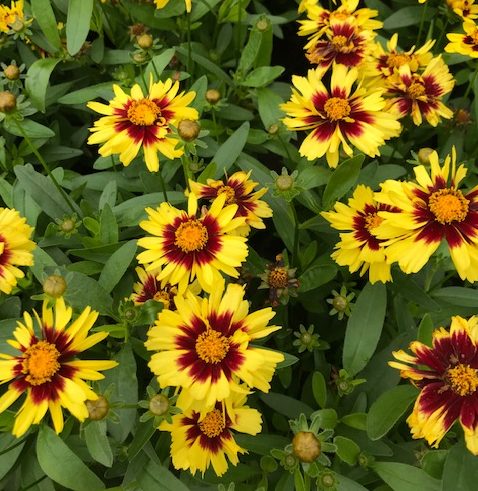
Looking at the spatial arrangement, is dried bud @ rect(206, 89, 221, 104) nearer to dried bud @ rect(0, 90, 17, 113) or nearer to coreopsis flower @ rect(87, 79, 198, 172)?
coreopsis flower @ rect(87, 79, 198, 172)

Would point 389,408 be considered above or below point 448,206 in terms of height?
below

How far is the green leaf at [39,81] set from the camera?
1.85 metres

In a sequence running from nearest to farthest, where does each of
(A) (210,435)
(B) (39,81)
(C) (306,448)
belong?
(C) (306,448)
(A) (210,435)
(B) (39,81)

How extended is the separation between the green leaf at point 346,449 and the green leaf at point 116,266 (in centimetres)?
63

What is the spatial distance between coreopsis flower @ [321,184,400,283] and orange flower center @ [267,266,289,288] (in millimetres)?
131

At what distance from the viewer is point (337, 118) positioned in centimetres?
144

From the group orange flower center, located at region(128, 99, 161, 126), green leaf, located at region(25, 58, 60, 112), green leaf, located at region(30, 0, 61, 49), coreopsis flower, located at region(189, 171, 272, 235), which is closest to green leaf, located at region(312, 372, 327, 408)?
coreopsis flower, located at region(189, 171, 272, 235)

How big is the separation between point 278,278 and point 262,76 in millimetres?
784

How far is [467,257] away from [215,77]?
48.7 inches

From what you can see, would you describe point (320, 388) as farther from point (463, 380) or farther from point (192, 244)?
point (192, 244)

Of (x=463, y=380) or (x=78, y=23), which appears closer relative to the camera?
(x=463, y=380)

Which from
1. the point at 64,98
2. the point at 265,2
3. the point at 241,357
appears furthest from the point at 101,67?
the point at 241,357

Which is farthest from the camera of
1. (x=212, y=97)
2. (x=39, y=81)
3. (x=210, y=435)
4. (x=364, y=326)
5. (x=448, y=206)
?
(x=39, y=81)

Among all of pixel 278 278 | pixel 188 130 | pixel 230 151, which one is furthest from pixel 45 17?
pixel 278 278
